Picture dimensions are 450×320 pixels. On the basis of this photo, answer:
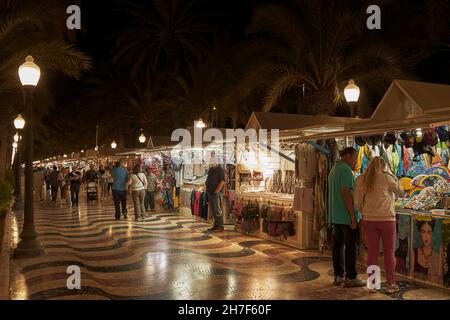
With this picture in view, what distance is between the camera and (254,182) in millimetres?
10930

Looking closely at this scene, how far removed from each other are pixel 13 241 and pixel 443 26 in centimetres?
1144

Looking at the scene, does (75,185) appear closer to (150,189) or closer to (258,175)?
(150,189)

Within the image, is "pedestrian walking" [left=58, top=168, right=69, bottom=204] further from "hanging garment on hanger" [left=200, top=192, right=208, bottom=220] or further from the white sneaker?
the white sneaker

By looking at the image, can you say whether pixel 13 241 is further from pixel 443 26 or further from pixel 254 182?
pixel 443 26

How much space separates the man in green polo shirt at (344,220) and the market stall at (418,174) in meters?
0.84

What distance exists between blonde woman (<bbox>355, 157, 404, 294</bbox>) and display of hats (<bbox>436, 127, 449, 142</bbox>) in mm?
1221

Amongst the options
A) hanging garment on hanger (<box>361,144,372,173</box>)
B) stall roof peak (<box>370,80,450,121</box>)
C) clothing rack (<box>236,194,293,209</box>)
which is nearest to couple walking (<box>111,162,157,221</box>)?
clothing rack (<box>236,194,293,209</box>)

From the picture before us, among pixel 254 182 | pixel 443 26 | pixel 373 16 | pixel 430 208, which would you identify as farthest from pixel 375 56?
pixel 430 208

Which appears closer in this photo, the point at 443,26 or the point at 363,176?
the point at 363,176

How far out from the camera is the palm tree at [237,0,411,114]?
1302 centimetres

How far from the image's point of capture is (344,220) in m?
6.11

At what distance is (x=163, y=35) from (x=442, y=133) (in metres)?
23.7

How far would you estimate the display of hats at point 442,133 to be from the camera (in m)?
6.44

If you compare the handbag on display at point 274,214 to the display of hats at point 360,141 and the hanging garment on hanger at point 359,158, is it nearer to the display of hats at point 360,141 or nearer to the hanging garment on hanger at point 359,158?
the hanging garment on hanger at point 359,158
